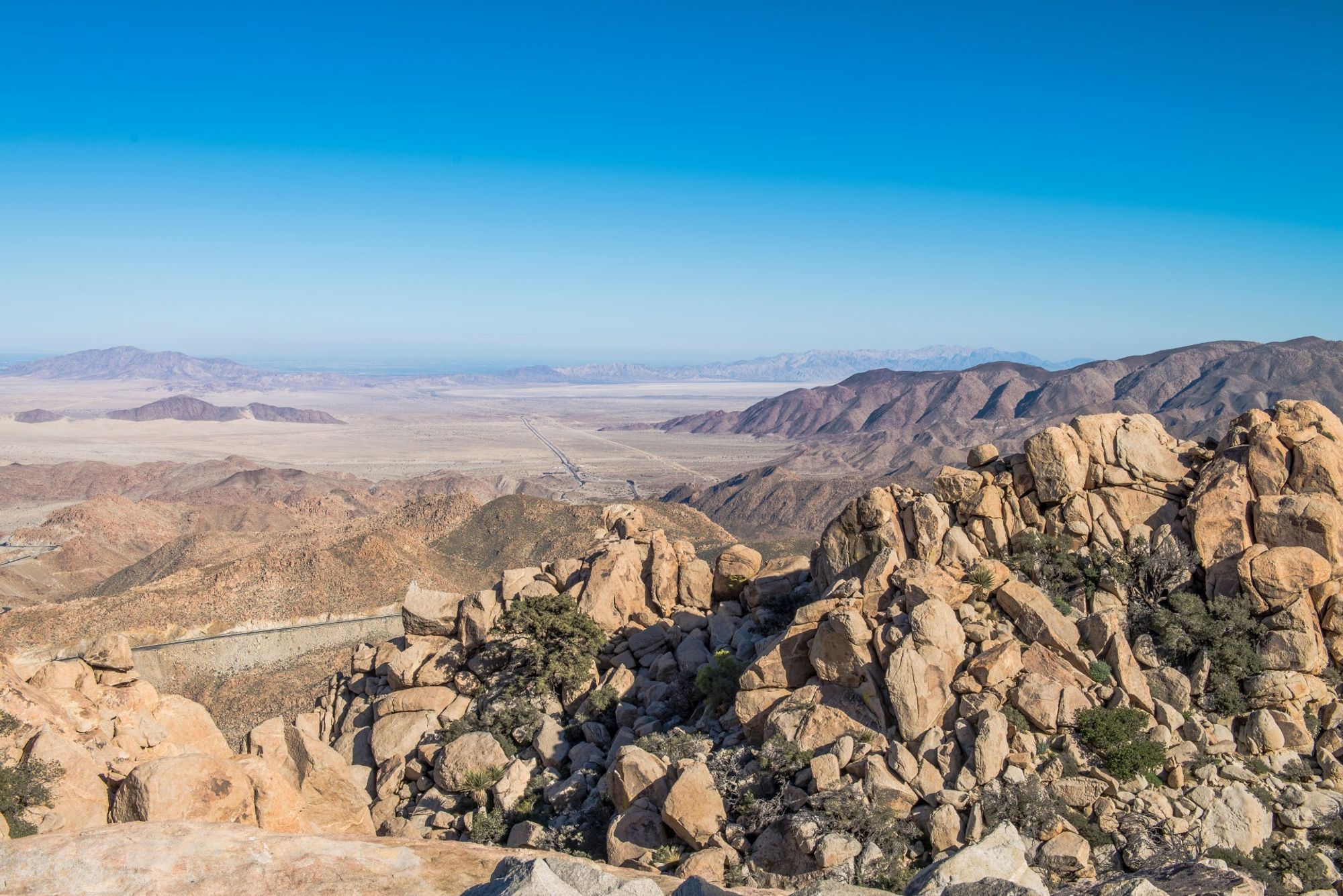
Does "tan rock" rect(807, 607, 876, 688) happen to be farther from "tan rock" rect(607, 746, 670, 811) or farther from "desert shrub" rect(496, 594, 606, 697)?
"desert shrub" rect(496, 594, 606, 697)

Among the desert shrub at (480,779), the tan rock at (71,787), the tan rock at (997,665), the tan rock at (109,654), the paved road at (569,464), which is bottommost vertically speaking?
the paved road at (569,464)

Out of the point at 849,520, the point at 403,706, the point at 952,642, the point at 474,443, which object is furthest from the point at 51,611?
the point at 474,443

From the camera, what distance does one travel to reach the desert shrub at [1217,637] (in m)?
17.2

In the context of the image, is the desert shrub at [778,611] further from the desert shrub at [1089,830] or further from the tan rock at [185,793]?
the tan rock at [185,793]

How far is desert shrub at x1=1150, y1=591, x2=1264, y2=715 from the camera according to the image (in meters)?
17.2

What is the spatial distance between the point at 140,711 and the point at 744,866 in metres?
13.7

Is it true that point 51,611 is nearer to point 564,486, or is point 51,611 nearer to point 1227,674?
point 1227,674

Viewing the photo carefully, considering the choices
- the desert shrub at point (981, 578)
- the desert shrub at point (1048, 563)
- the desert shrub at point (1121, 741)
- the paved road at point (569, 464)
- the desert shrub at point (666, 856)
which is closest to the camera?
the desert shrub at point (1121, 741)

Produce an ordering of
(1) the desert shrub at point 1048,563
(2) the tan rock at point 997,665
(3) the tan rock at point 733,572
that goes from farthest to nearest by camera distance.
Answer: (3) the tan rock at point 733,572 → (1) the desert shrub at point 1048,563 → (2) the tan rock at point 997,665

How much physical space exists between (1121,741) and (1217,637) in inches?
158

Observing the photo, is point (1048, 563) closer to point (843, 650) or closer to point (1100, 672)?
point (1100, 672)

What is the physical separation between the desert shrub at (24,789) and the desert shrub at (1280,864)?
2017cm

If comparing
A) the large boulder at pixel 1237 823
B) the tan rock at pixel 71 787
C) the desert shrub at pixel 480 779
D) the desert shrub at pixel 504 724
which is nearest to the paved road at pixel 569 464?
the desert shrub at pixel 504 724

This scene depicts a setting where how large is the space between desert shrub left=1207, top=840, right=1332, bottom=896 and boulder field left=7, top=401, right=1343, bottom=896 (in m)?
0.07
